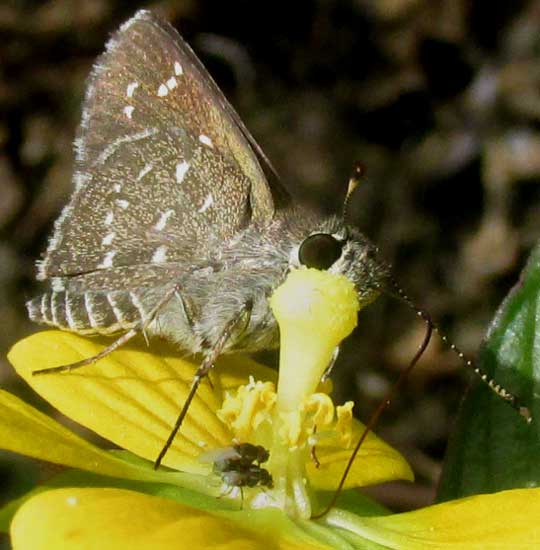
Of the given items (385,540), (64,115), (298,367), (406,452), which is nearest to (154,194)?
(298,367)

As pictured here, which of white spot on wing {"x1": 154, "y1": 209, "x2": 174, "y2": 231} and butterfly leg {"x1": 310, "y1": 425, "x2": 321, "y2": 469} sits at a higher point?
white spot on wing {"x1": 154, "y1": 209, "x2": 174, "y2": 231}

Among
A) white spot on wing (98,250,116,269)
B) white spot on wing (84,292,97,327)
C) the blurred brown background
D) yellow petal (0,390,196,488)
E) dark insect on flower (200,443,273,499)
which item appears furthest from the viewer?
the blurred brown background

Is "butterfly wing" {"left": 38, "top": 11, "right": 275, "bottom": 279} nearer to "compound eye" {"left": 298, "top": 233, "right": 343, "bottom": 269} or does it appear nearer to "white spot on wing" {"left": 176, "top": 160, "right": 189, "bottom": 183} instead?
"white spot on wing" {"left": 176, "top": 160, "right": 189, "bottom": 183}

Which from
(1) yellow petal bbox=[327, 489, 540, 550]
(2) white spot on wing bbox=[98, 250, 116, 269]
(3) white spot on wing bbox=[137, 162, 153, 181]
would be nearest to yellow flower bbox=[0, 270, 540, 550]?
(1) yellow petal bbox=[327, 489, 540, 550]

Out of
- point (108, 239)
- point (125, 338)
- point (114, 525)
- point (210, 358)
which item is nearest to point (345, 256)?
point (210, 358)

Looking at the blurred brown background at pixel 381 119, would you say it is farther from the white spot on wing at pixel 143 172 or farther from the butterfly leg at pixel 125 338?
the butterfly leg at pixel 125 338

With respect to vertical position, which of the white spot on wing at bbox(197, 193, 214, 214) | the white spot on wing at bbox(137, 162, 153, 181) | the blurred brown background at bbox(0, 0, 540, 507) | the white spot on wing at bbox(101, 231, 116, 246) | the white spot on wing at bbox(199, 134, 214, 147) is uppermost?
the blurred brown background at bbox(0, 0, 540, 507)
